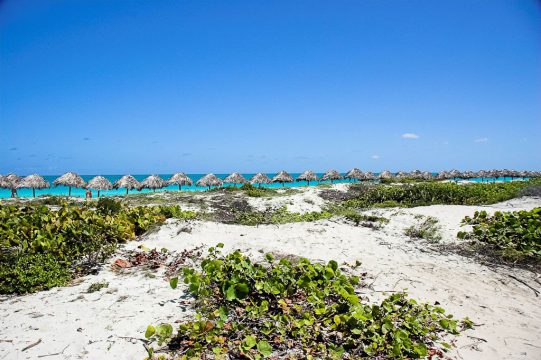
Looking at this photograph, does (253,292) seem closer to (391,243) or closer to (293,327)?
(293,327)

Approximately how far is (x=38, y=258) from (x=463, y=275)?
745 centimetres

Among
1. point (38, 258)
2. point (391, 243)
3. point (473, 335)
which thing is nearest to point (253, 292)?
point (473, 335)

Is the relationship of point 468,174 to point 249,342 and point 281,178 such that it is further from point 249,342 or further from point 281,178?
point 249,342

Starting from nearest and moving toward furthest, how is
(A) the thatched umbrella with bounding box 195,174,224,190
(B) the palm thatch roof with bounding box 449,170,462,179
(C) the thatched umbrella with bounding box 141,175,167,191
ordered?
(C) the thatched umbrella with bounding box 141,175,167,191
(A) the thatched umbrella with bounding box 195,174,224,190
(B) the palm thatch roof with bounding box 449,170,462,179

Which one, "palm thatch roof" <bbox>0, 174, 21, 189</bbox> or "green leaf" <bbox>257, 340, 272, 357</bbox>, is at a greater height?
"green leaf" <bbox>257, 340, 272, 357</bbox>

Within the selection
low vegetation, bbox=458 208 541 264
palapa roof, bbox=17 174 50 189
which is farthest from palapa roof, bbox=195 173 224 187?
low vegetation, bbox=458 208 541 264

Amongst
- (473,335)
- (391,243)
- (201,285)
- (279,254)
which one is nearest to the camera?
(473,335)

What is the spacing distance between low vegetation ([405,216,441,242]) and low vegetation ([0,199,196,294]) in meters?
7.54

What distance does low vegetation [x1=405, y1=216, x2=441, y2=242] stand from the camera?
873 centimetres

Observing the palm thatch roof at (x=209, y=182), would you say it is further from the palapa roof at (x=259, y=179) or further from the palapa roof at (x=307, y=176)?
the palapa roof at (x=307, y=176)

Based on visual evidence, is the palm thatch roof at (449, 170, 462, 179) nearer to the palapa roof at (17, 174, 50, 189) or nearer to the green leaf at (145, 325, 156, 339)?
the palapa roof at (17, 174, 50, 189)

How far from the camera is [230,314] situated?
4.18 metres

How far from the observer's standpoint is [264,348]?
339 centimetres

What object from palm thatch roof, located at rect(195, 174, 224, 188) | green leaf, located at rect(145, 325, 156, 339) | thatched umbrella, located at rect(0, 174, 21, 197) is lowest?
thatched umbrella, located at rect(0, 174, 21, 197)
